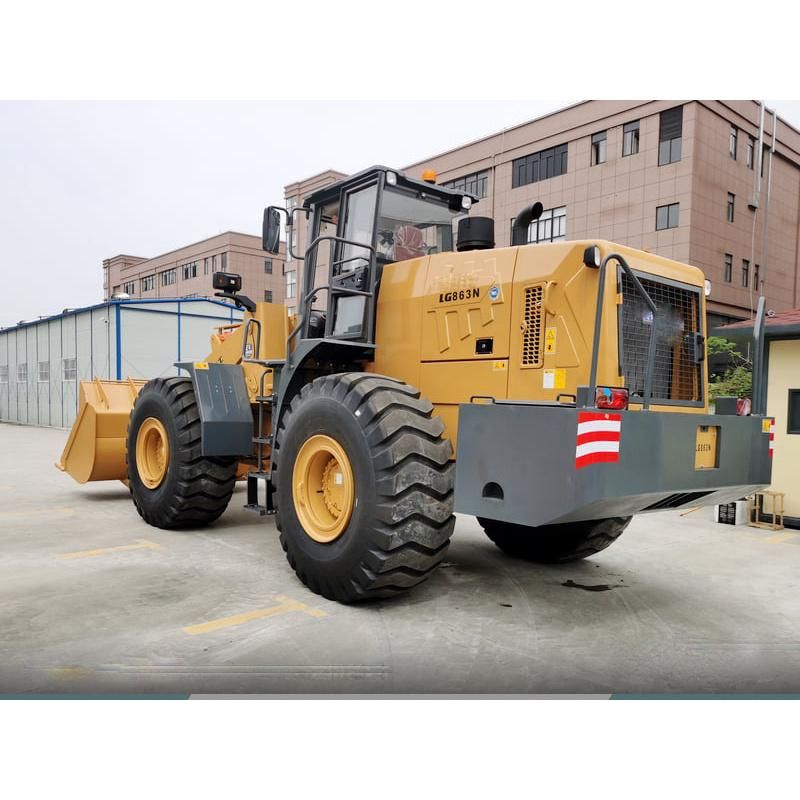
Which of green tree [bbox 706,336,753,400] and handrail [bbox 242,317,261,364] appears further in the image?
green tree [bbox 706,336,753,400]

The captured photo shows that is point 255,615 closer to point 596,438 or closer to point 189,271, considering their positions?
point 596,438

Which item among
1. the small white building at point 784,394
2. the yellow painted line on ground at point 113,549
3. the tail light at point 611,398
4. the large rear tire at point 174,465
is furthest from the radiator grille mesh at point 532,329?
the small white building at point 784,394

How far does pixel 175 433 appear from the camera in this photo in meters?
6.59

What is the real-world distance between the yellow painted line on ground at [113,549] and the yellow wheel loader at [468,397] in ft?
3.02

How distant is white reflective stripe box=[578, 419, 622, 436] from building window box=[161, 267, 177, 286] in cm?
665

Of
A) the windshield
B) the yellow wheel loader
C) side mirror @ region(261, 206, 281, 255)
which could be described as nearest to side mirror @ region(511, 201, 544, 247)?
the yellow wheel loader

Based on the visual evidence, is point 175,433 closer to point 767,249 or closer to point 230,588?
point 230,588

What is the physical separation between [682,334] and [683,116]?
403 inches

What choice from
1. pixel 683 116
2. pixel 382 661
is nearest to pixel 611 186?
pixel 683 116

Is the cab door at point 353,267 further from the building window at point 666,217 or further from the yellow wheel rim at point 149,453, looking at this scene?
the building window at point 666,217

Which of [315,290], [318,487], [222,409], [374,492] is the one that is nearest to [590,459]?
[374,492]

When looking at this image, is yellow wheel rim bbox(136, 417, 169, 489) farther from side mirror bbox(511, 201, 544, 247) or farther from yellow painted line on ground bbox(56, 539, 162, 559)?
side mirror bbox(511, 201, 544, 247)

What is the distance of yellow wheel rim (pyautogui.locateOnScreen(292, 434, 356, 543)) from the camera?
472 centimetres

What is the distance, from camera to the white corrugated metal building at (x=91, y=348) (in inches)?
688
